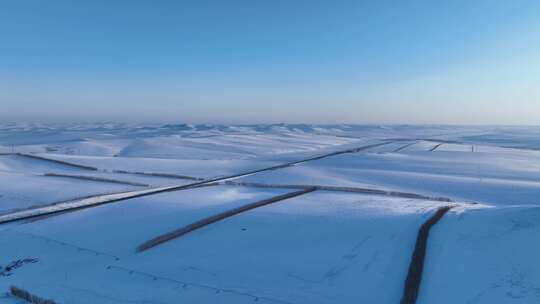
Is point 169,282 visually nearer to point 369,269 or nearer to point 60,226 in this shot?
point 369,269

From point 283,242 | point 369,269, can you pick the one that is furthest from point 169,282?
point 369,269

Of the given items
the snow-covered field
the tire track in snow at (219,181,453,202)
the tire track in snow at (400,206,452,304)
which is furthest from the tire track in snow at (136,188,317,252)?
the tire track in snow at (400,206,452,304)

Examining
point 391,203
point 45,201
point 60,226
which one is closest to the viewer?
point 60,226

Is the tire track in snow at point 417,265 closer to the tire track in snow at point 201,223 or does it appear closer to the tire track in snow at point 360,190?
the tire track in snow at point 360,190

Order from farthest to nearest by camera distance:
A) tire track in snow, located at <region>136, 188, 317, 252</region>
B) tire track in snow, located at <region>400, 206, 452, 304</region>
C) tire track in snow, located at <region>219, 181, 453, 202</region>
Result: tire track in snow, located at <region>219, 181, 453, 202</region>, tire track in snow, located at <region>136, 188, 317, 252</region>, tire track in snow, located at <region>400, 206, 452, 304</region>

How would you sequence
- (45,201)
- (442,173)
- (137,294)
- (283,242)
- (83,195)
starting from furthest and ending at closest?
(442,173) < (83,195) < (45,201) < (283,242) < (137,294)

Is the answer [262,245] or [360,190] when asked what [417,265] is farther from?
[360,190]

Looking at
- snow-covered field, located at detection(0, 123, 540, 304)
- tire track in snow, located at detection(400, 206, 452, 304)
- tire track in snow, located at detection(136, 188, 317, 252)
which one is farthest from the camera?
tire track in snow, located at detection(136, 188, 317, 252)

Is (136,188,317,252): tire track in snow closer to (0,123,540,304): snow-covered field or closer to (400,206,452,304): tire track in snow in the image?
(0,123,540,304): snow-covered field
